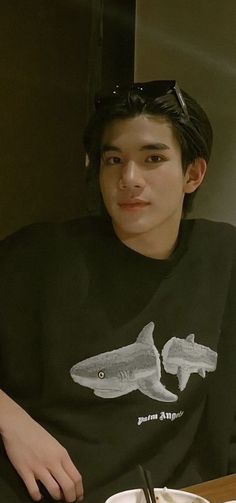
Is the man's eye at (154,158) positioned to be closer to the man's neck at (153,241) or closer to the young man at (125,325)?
the young man at (125,325)

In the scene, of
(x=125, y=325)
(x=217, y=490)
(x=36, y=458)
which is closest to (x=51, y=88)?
(x=125, y=325)

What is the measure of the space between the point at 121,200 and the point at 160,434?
1.46 ft

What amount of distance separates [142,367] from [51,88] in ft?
3.08

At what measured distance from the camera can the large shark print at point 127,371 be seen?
50.4 inches

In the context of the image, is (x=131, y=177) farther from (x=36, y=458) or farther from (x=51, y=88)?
(x=51, y=88)

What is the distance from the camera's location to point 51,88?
1928 millimetres

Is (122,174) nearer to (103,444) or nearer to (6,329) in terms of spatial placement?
(6,329)

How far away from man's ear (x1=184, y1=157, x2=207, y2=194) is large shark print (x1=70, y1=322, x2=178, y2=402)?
31 cm

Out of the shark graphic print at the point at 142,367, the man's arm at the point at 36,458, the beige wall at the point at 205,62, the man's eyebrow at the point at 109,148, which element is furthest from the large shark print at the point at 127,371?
the beige wall at the point at 205,62

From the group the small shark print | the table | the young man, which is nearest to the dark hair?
the young man

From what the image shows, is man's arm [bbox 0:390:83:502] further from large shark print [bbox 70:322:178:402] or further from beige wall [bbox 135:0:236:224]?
beige wall [bbox 135:0:236:224]

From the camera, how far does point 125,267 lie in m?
1.36

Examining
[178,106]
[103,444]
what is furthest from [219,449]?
[178,106]

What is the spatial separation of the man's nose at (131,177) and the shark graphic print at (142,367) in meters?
0.27
